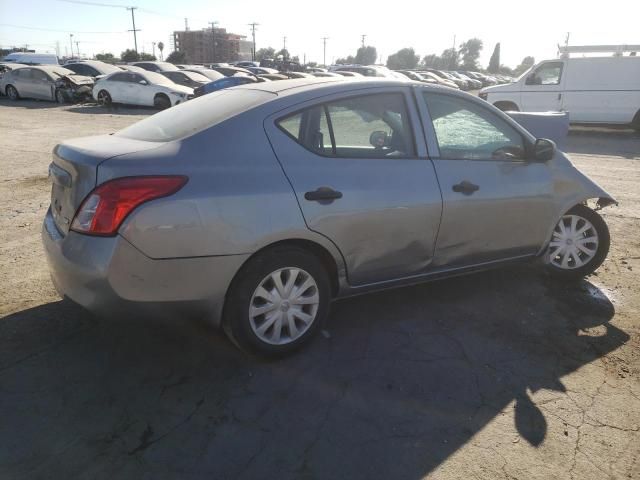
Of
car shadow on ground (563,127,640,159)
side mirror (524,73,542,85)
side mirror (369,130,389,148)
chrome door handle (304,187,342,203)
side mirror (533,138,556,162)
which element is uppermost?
side mirror (524,73,542,85)

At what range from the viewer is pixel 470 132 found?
12.3 feet

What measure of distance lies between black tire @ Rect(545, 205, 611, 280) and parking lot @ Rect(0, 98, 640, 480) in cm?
16

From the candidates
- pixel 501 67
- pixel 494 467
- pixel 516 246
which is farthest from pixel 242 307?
pixel 501 67

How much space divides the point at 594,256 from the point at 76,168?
3.95m

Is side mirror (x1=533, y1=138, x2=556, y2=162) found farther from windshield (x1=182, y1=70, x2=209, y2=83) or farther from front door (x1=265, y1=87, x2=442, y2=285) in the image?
windshield (x1=182, y1=70, x2=209, y2=83)

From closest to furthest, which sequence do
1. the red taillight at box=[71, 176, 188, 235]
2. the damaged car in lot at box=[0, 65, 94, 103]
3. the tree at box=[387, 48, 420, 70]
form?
the red taillight at box=[71, 176, 188, 235]
the damaged car in lot at box=[0, 65, 94, 103]
the tree at box=[387, 48, 420, 70]

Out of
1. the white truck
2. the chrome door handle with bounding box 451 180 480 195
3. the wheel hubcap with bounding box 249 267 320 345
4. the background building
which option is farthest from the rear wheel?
the background building

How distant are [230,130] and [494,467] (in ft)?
7.07

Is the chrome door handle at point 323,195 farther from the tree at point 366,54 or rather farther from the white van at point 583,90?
the tree at point 366,54

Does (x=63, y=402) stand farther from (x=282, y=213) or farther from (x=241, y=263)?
(x=282, y=213)

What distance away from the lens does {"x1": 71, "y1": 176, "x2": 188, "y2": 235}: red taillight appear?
2574 millimetres

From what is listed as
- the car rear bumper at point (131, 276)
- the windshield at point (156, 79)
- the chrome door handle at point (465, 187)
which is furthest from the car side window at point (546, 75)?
the car rear bumper at point (131, 276)

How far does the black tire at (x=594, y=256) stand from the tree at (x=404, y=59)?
96.7 m

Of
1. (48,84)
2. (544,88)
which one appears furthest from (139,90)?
(544,88)
